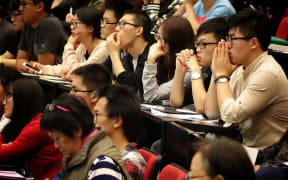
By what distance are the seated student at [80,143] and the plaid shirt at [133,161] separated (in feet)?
0.65

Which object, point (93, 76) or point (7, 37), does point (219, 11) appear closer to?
point (93, 76)

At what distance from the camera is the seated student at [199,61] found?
13.4 ft

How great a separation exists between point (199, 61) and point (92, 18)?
6.36 feet

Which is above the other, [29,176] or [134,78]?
[134,78]

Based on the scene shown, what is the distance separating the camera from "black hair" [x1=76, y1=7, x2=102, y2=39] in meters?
5.87

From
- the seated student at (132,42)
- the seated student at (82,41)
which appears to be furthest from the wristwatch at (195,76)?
the seated student at (82,41)

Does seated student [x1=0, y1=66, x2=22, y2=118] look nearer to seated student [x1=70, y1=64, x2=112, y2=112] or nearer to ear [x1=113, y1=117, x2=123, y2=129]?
seated student [x1=70, y1=64, x2=112, y2=112]

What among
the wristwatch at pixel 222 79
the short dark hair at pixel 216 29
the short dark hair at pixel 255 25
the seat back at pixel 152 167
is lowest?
the seat back at pixel 152 167

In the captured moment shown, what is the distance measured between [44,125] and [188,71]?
5.64 ft

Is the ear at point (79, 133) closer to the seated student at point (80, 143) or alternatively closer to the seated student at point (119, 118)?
the seated student at point (80, 143)

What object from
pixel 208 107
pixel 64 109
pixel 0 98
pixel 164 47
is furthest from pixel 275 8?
pixel 64 109

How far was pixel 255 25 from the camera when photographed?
12.1 feet

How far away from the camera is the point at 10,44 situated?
23.7ft

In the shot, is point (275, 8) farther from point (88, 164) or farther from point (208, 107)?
point (88, 164)
